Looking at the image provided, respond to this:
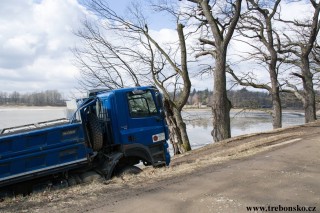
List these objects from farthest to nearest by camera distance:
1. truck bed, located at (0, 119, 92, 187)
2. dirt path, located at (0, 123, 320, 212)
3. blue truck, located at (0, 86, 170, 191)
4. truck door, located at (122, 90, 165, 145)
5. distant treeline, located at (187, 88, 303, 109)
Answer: distant treeline, located at (187, 88, 303, 109)
truck door, located at (122, 90, 165, 145)
blue truck, located at (0, 86, 170, 191)
truck bed, located at (0, 119, 92, 187)
dirt path, located at (0, 123, 320, 212)

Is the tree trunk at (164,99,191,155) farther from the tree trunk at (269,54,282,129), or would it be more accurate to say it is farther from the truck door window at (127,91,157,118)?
the truck door window at (127,91,157,118)

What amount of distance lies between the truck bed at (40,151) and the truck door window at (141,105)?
1.67m

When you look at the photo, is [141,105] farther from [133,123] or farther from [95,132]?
[95,132]

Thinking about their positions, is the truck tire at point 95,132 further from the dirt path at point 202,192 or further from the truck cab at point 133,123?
the dirt path at point 202,192

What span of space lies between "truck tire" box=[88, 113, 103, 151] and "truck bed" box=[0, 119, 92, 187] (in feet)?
1.46

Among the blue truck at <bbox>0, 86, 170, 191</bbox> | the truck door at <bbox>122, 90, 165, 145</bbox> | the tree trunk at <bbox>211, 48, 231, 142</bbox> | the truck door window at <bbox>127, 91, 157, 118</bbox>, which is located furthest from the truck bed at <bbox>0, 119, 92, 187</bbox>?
the tree trunk at <bbox>211, 48, 231, 142</bbox>

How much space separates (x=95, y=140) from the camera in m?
9.97

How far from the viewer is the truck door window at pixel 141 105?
10.4 m

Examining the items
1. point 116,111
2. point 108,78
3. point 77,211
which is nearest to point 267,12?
point 108,78

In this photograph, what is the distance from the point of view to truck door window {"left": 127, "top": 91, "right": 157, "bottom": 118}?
1045cm

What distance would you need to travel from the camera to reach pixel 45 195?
305 inches

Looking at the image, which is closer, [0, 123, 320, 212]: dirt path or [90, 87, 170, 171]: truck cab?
[0, 123, 320, 212]: dirt path

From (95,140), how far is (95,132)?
202 mm

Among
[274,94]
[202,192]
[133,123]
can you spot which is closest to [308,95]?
[274,94]
